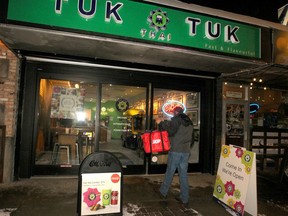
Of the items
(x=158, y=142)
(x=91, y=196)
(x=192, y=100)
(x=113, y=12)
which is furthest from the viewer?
(x=192, y=100)

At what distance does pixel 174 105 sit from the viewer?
7.60 meters

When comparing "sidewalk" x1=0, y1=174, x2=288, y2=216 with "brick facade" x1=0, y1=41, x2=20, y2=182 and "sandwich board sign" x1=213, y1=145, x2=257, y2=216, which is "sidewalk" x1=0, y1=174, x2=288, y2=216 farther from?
"brick facade" x1=0, y1=41, x2=20, y2=182

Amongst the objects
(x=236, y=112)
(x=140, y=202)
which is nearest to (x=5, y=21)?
(x=140, y=202)

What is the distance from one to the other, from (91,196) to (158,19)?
3750 millimetres

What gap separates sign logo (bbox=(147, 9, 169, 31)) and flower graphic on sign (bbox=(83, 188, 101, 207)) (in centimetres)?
345

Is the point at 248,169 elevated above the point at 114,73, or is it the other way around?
the point at 114,73

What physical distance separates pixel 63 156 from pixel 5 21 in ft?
12.8

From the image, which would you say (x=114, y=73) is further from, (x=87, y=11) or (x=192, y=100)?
(x=192, y=100)

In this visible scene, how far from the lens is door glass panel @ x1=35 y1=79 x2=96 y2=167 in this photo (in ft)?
21.1

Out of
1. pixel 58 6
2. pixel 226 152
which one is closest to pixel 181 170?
pixel 226 152

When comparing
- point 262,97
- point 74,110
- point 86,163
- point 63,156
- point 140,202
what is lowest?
point 140,202

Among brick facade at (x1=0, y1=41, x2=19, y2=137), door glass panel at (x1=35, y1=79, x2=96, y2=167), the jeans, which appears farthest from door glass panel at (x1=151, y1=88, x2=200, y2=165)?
brick facade at (x1=0, y1=41, x2=19, y2=137)

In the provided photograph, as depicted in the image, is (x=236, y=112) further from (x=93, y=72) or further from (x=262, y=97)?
(x=93, y=72)

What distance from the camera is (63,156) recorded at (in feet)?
21.8
